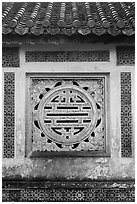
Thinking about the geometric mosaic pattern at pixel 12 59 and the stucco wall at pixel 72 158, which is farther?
the geometric mosaic pattern at pixel 12 59

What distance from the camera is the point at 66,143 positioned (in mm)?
6945

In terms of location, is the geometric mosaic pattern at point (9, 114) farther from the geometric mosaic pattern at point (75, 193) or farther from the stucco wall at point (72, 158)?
the geometric mosaic pattern at point (75, 193)

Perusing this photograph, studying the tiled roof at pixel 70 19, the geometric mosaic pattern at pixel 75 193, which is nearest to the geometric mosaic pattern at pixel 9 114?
the geometric mosaic pattern at pixel 75 193

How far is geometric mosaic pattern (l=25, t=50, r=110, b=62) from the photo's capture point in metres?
6.97


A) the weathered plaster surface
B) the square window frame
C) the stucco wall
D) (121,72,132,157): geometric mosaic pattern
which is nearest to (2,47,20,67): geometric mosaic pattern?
the stucco wall

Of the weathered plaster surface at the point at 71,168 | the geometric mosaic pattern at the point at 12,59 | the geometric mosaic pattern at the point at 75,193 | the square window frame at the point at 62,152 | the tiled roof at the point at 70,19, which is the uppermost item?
the tiled roof at the point at 70,19

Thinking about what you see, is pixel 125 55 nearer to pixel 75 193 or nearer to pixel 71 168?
pixel 71 168

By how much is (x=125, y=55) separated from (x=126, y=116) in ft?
2.92

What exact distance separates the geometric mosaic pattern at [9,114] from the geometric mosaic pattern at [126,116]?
1.60m

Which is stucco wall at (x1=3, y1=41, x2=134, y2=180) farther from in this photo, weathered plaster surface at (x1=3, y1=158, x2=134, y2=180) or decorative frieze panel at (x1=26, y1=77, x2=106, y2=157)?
decorative frieze panel at (x1=26, y1=77, x2=106, y2=157)

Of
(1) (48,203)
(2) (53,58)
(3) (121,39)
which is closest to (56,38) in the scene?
(2) (53,58)

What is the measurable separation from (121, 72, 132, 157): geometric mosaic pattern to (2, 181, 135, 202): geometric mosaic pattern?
49cm

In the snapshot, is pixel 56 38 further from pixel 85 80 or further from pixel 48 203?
pixel 48 203

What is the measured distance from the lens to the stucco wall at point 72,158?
22.5 feet
